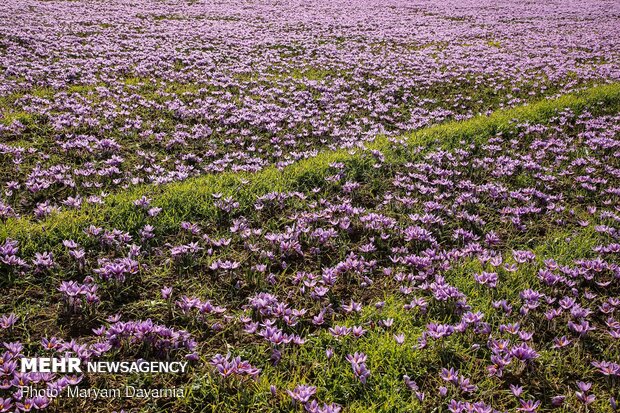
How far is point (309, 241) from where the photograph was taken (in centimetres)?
569

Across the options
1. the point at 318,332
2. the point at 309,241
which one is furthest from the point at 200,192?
the point at 318,332

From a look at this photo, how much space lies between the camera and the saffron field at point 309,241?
11.9 feet

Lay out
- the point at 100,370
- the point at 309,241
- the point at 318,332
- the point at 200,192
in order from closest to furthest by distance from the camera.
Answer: the point at 100,370 → the point at 318,332 → the point at 309,241 → the point at 200,192

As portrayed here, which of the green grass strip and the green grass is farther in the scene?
the green grass strip

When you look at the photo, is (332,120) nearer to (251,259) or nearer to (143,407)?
(251,259)

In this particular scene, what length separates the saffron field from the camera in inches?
143

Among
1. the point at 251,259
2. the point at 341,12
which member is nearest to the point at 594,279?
the point at 251,259

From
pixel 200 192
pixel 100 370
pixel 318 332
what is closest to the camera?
pixel 100 370

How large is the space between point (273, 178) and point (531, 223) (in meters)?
4.21

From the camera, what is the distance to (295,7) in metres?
36.2

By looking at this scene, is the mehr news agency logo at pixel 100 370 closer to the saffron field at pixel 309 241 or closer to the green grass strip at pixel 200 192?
the saffron field at pixel 309 241

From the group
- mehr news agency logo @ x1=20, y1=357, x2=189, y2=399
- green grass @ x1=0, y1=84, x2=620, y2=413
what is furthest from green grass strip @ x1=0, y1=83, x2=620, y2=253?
mehr news agency logo @ x1=20, y1=357, x2=189, y2=399

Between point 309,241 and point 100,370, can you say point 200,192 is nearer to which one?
point 309,241

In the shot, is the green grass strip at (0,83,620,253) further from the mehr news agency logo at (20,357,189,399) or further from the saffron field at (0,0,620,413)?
the mehr news agency logo at (20,357,189,399)
